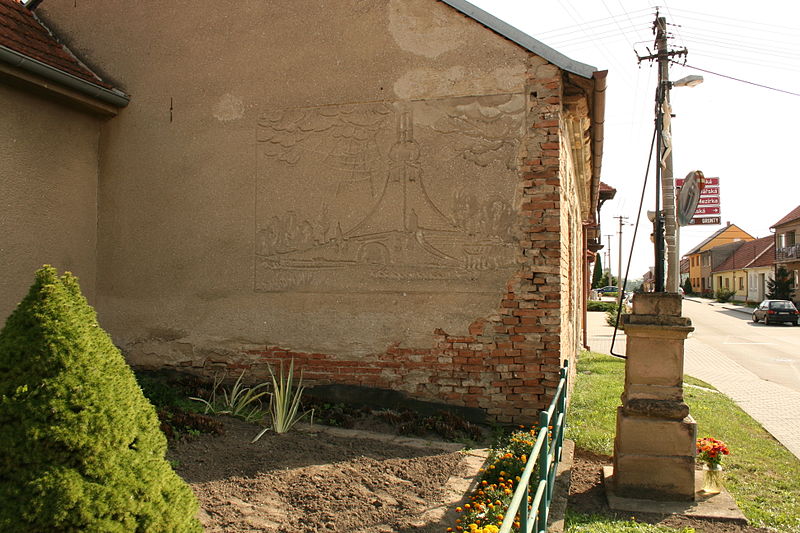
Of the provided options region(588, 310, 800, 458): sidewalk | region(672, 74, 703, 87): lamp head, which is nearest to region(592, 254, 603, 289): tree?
region(588, 310, 800, 458): sidewalk

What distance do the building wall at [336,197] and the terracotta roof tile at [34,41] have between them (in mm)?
297

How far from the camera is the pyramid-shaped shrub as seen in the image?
2365 mm

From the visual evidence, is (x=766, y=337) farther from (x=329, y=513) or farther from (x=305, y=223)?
(x=329, y=513)

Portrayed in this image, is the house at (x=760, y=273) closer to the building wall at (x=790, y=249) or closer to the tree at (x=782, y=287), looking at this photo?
the building wall at (x=790, y=249)

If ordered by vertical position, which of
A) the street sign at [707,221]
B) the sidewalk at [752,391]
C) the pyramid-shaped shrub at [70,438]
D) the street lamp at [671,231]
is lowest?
the sidewalk at [752,391]

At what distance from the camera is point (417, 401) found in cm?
675

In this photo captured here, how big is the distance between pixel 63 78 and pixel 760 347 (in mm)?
21185

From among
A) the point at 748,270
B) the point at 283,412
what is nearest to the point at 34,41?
the point at 283,412

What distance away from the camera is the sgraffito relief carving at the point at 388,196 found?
670 centimetres

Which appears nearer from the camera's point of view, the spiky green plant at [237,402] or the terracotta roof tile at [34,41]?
the spiky green plant at [237,402]

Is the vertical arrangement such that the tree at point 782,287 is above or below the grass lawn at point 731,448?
above

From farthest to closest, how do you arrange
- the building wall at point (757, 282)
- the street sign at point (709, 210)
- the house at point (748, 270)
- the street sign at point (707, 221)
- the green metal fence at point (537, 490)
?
1. the house at point (748, 270)
2. the building wall at point (757, 282)
3. the street sign at point (709, 210)
4. the street sign at point (707, 221)
5. the green metal fence at point (537, 490)

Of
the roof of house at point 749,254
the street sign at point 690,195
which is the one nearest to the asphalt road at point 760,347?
the street sign at point 690,195

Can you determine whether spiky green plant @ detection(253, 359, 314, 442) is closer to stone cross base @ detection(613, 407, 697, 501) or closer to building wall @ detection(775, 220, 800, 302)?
stone cross base @ detection(613, 407, 697, 501)
